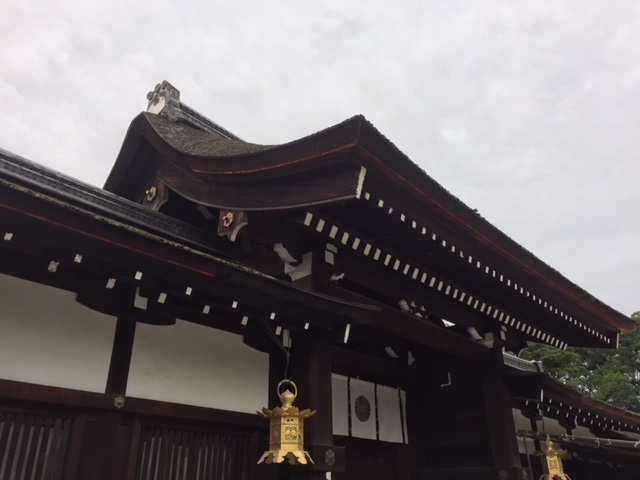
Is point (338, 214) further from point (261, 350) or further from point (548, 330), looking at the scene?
point (548, 330)

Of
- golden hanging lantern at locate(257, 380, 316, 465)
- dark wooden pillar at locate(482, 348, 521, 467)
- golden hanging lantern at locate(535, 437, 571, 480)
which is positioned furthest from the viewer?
golden hanging lantern at locate(535, 437, 571, 480)

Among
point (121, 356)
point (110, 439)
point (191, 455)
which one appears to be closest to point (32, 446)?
point (110, 439)

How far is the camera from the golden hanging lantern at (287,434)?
4.27 m

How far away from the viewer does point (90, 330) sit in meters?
4.14

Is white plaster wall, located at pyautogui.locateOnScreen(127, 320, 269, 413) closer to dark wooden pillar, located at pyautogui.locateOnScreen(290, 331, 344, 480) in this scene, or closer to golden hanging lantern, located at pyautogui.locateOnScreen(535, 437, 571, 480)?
dark wooden pillar, located at pyautogui.locateOnScreen(290, 331, 344, 480)

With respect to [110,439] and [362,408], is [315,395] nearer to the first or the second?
[110,439]

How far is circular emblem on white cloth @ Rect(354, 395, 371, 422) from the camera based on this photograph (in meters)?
6.68

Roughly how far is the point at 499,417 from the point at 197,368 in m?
4.58

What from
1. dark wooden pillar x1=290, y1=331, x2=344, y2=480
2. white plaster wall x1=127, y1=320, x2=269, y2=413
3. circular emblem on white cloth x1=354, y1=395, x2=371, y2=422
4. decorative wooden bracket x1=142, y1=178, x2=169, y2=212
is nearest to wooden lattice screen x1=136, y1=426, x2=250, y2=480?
white plaster wall x1=127, y1=320, x2=269, y2=413

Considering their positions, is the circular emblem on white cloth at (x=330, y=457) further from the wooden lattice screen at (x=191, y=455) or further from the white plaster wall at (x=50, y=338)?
the white plaster wall at (x=50, y=338)

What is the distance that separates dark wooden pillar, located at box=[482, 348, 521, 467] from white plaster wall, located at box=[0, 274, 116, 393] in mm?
5346

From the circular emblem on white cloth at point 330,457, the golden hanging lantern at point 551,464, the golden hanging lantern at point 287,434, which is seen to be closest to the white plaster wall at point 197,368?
the golden hanging lantern at point 287,434

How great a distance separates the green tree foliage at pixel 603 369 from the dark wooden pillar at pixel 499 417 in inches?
776

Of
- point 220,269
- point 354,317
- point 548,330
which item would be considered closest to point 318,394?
point 354,317
